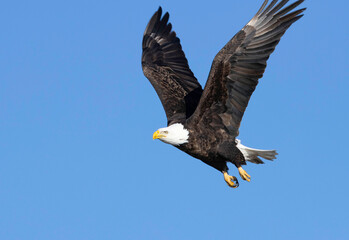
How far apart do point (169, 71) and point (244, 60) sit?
2691 millimetres

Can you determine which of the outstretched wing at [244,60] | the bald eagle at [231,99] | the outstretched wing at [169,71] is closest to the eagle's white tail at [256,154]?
the bald eagle at [231,99]

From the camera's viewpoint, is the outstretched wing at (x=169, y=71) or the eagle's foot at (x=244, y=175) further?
the outstretched wing at (x=169, y=71)

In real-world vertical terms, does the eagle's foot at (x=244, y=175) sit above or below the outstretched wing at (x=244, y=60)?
below

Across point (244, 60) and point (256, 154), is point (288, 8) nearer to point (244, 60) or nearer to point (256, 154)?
point (244, 60)

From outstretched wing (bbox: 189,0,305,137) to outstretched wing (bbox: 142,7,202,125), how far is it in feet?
2.77

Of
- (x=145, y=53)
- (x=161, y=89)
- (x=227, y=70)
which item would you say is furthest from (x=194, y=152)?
(x=145, y=53)

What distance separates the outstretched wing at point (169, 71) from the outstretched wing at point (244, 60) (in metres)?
0.84

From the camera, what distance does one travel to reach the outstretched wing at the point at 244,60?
A: 8.66 meters

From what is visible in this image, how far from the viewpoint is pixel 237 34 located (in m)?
8.87

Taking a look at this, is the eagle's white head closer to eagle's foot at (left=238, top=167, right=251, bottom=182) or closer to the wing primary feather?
eagle's foot at (left=238, top=167, right=251, bottom=182)

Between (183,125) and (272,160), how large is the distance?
5.10ft

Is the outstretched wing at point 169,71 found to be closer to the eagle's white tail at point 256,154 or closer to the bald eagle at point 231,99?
the bald eagle at point 231,99

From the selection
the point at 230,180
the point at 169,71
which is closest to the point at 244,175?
the point at 230,180

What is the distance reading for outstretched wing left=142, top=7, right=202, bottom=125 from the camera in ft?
34.1
